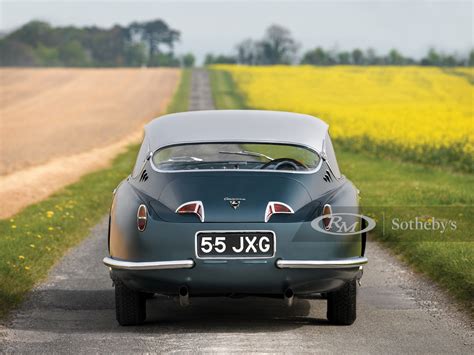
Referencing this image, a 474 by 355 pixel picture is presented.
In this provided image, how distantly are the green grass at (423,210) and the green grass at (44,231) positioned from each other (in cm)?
355

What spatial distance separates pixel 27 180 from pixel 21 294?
44.1ft

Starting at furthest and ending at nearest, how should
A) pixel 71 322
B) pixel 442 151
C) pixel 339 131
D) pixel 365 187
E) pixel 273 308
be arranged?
1. pixel 339 131
2. pixel 442 151
3. pixel 365 187
4. pixel 273 308
5. pixel 71 322

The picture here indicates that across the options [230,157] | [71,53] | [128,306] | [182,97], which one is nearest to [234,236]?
[128,306]

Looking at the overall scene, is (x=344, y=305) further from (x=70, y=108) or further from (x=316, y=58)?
(x=316, y=58)

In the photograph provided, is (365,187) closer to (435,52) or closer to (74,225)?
(74,225)

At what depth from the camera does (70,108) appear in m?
61.4

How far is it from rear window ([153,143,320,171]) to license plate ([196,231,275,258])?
0.83 metres

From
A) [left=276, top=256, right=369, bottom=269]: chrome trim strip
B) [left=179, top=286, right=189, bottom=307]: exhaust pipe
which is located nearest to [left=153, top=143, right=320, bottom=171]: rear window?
[left=276, top=256, right=369, bottom=269]: chrome trim strip

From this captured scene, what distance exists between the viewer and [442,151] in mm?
25578

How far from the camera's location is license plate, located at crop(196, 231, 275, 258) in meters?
6.89

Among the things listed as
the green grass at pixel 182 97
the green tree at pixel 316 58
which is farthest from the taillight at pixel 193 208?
the green tree at pixel 316 58

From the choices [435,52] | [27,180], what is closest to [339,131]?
[27,180]

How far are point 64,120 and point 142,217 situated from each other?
1786 inches

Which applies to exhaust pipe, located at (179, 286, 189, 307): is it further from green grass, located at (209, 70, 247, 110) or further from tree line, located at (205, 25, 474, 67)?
tree line, located at (205, 25, 474, 67)
